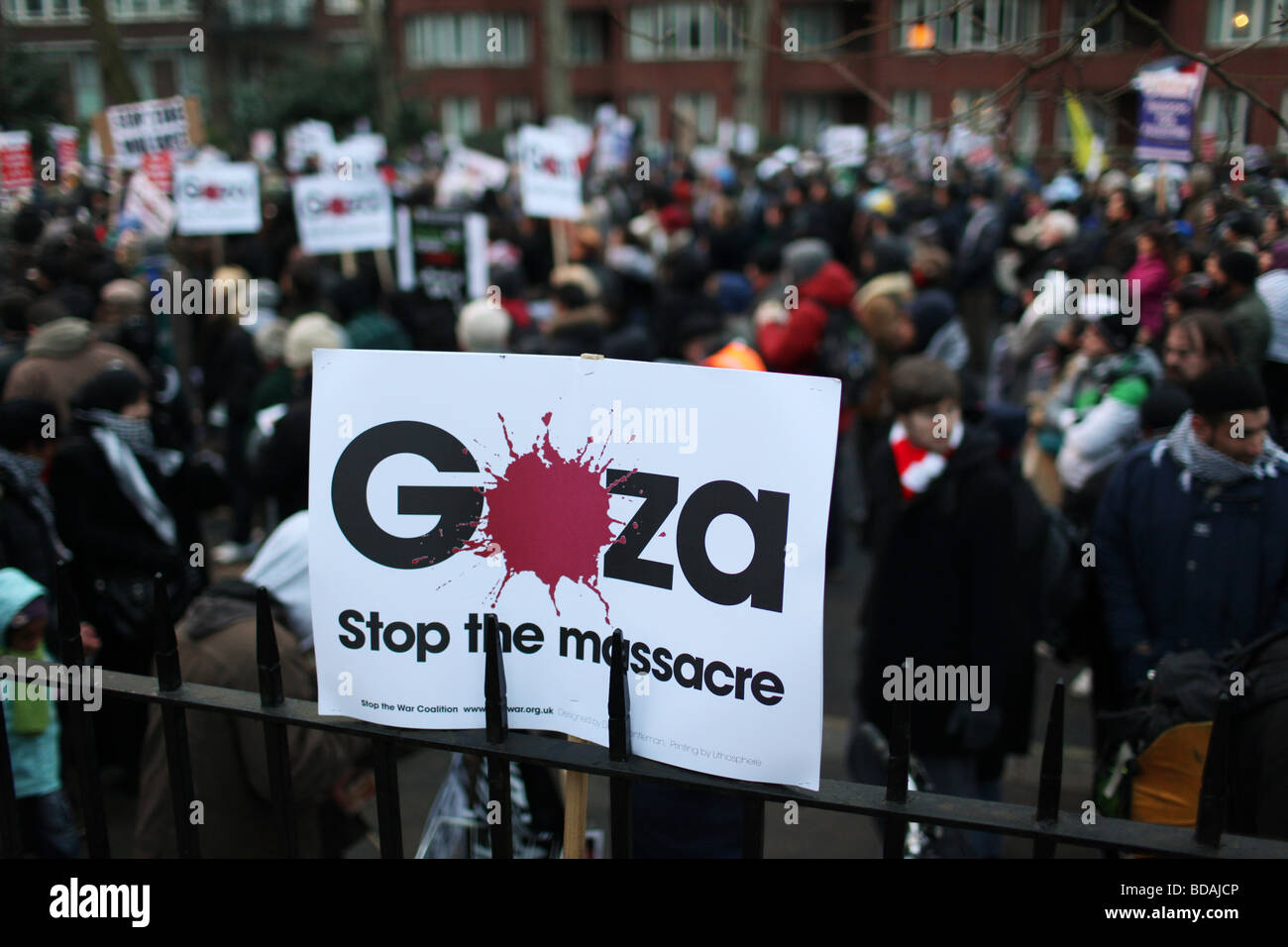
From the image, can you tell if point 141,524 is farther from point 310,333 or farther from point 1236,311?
point 1236,311

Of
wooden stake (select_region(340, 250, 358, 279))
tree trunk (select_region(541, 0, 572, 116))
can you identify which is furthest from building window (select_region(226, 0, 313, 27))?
wooden stake (select_region(340, 250, 358, 279))

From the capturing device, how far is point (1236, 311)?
4574mm

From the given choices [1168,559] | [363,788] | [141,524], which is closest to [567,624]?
[363,788]

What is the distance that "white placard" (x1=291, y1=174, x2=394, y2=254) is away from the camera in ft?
28.0

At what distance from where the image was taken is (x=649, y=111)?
44.0 m

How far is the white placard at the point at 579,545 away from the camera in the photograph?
1731mm

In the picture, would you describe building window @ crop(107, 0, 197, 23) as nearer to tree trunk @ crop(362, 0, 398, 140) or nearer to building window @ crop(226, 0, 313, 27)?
building window @ crop(226, 0, 313, 27)

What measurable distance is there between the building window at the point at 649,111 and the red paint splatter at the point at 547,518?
42492 millimetres

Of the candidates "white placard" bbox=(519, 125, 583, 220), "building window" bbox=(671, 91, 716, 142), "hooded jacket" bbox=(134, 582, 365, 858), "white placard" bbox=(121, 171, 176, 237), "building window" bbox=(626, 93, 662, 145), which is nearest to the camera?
"hooded jacket" bbox=(134, 582, 365, 858)

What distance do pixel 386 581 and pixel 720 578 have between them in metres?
0.59

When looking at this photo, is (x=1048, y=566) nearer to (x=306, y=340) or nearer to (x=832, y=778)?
(x=832, y=778)

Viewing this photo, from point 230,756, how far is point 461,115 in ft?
153

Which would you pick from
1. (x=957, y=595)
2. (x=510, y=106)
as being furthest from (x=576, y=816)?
(x=510, y=106)

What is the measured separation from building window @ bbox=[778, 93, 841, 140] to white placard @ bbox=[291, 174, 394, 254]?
35.1m
